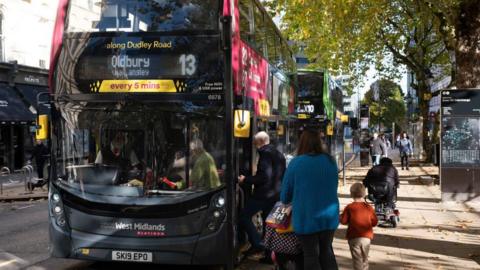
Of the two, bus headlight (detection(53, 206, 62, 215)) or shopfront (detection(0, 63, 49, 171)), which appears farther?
shopfront (detection(0, 63, 49, 171))

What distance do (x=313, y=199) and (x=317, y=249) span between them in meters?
0.47

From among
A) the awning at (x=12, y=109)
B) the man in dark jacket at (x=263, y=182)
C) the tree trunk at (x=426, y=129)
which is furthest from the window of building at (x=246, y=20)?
the tree trunk at (x=426, y=129)

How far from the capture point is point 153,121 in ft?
22.2

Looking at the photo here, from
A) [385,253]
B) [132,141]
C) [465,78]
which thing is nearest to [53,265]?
[132,141]

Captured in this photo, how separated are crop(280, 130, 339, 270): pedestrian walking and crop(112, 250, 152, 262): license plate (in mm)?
1958

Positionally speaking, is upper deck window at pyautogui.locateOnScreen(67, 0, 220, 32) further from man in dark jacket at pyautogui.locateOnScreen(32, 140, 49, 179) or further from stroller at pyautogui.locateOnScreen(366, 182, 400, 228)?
man in dark jacket at pyautogui.locateOnScreen(32, 140, 49, 179)

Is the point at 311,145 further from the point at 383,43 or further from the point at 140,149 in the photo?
the point at 383,43

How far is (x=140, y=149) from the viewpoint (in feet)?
22.0

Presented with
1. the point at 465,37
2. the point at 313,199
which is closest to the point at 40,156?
the point at 465,37

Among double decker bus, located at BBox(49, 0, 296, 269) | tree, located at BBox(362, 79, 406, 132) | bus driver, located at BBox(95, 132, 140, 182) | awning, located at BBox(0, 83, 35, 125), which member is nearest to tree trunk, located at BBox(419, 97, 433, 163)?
awning, located at BBox(0, 83, 35, 125)

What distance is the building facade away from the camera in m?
24.0

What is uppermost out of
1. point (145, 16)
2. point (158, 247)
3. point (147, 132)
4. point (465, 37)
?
point (465, 37)

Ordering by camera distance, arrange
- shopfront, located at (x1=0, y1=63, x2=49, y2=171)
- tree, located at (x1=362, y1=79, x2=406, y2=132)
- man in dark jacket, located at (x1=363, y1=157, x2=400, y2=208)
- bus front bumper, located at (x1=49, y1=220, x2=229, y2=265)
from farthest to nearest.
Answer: tree, located at (x1=362, y1=79, x2=406, y2=132) → shopfront, located at (x1=0, y1=63, x2=49, y2=171) → man in dark jacket, located at (x1=363, y1=157, x2=400, y2=208) → bus front bumper, located at (x1=49, y1=220, x2=229, y2=265)

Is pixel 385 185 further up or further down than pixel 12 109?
further down
